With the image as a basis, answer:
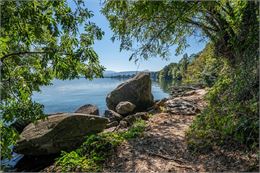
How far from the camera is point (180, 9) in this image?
6.73m

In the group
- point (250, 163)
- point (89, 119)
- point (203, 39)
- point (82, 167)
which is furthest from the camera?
point (203, 39)

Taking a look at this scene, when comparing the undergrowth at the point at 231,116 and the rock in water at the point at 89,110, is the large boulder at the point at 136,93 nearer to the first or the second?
the rock in water at the point at 89,110

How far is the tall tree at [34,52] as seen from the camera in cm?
443

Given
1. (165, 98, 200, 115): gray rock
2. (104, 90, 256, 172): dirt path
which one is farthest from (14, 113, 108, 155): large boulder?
(165, 98, 200, 115): gray rock

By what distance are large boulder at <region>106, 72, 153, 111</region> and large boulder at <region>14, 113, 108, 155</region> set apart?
6.15 m

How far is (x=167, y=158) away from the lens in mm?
6820

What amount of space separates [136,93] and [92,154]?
378 inches

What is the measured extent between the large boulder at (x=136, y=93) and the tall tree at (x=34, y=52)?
1051cm

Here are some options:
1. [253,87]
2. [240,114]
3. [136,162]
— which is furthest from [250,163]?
[136,162]

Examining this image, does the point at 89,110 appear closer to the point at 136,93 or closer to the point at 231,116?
the point at 136,93

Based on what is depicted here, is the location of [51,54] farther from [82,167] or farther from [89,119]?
[89,119]

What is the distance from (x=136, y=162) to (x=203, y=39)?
7982 millimetres

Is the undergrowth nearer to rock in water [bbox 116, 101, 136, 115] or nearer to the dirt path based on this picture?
the dirt path

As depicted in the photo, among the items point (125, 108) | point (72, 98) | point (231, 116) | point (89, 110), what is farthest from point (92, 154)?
point (72, 98)
